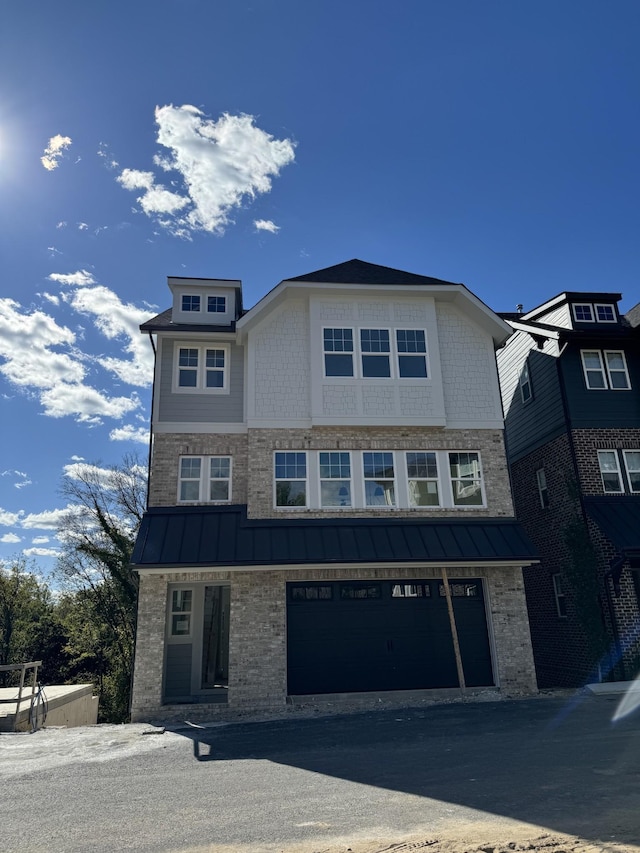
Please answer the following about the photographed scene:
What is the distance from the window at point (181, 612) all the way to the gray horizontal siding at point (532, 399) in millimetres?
11511

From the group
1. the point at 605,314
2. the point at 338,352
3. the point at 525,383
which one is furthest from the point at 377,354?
the point at 605,314

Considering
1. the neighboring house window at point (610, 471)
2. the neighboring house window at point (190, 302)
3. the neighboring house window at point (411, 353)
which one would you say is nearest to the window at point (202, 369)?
the neighboring house window at point (190, 302)

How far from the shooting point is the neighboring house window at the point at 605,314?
18250mm

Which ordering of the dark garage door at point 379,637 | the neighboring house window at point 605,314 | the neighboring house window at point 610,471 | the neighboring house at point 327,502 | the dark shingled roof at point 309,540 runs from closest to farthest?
the dark shingled roof at point 309,540 → the neighboring house at point 327,502 → the dark garage door at point 379,637 → the neighboring house window at point 610,471 → the neighboring house window at point 605,314

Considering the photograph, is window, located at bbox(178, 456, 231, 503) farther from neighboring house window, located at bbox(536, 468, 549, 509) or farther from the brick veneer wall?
neighboring house window, located at bbox(536, 468, 549, 509)

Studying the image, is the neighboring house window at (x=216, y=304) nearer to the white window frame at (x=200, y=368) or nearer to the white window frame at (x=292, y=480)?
the white window frame at (x=200, y=368)

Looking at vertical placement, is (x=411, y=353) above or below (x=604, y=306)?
below

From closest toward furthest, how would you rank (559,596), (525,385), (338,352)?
(338,352)
(559,596)
(525,385)

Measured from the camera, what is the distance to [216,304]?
1780 centimetres

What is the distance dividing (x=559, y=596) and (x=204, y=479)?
1083 cm

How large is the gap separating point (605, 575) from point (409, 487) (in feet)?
17.8

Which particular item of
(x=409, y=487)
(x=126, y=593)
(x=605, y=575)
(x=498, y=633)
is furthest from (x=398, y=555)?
(x=126, y=593)

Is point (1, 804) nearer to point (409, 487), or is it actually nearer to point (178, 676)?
point (178, 676)

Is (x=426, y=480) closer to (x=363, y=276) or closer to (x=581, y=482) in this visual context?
(x=581, y=482)
